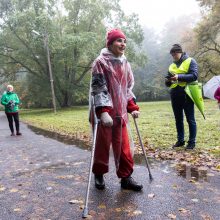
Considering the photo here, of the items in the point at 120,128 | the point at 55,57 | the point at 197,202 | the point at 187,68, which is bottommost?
the point at 197,202

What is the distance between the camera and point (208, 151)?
21.6ft

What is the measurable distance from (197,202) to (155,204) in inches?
20.5

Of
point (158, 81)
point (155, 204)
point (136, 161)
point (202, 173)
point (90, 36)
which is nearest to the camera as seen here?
point (155, 204)

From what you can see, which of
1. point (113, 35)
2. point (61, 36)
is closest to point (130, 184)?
point (113, 35)

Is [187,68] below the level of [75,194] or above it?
above

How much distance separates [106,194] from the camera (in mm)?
4199

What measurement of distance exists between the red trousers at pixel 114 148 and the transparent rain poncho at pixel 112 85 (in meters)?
0.04

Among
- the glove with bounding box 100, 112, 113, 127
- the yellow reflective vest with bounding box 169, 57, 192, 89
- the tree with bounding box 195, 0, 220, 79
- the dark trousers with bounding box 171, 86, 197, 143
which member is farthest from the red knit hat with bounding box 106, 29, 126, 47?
the tree with bounding box 195, 0, 220, 79

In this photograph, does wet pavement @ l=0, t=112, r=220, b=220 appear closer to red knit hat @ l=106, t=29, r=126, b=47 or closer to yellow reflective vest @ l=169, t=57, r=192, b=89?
yellow reflective vest @ l=169, t=57, r=192, b=89

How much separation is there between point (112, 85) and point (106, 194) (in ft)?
4.89

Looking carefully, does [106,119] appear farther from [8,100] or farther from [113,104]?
[8,100]

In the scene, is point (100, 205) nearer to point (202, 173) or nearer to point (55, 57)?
point (202, 173)

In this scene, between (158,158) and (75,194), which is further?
(158,158)

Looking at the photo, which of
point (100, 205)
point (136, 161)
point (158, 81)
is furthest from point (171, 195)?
point (158, 81)
